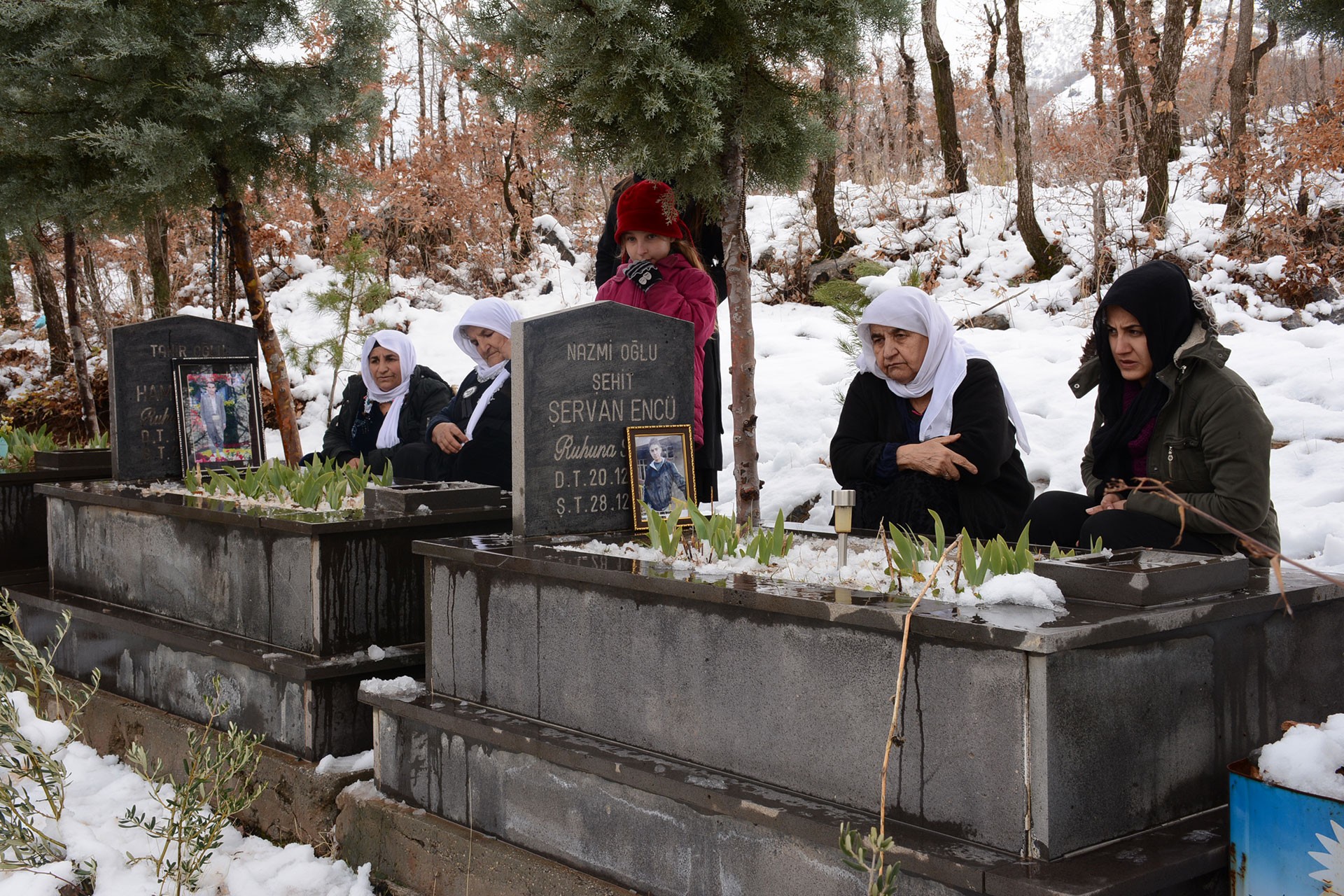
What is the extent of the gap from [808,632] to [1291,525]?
3.95 metres

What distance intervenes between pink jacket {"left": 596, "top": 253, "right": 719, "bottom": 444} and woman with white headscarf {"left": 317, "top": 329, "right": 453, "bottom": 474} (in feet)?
6.95

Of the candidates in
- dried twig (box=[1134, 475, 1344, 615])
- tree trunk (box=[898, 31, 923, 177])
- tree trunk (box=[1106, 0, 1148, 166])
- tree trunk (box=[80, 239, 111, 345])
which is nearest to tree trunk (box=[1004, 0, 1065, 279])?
tree trunk (box=[1106, 0, 1148, 166])

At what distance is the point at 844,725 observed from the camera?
2543mm

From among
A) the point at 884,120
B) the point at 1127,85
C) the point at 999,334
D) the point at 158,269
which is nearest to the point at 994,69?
the point at 884,120

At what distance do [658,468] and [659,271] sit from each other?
4.21 ft

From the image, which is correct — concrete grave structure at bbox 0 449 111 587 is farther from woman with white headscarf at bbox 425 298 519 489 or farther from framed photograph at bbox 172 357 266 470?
woman with white headscarf at bbox 425 298 519 489

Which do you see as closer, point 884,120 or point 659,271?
point 659,271

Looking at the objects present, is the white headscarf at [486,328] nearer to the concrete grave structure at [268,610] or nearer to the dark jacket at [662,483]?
the concrete grave structure at [268,610]

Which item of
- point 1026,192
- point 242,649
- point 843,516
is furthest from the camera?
point 1026,192

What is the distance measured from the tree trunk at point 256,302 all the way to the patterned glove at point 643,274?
10.1 ft

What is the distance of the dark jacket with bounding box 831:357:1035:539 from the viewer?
411 cm

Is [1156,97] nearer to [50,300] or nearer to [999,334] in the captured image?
[999,334]

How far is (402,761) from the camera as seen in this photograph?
3627 millimetres

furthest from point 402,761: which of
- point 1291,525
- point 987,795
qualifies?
point 1291,525
